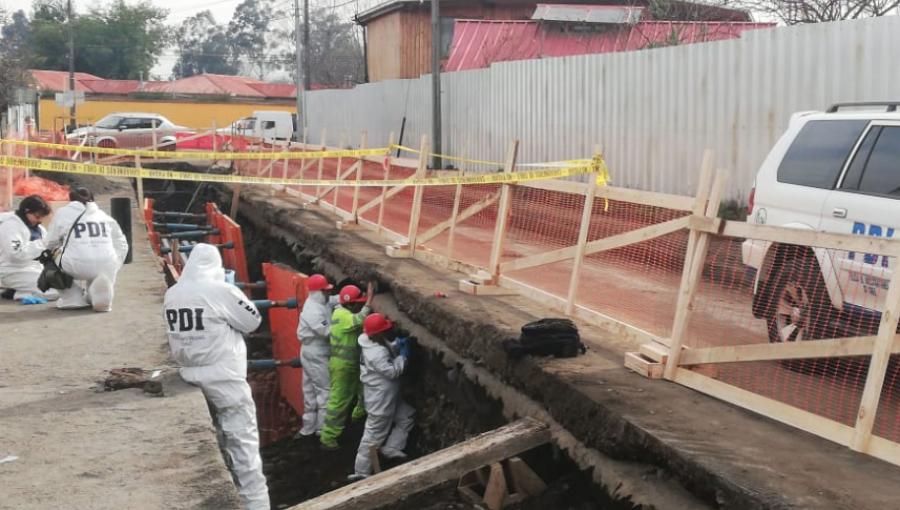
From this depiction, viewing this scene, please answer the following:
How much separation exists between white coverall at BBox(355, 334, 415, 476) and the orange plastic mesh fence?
3.56m

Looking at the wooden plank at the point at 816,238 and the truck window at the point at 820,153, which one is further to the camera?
the truck window at the point at 820,153

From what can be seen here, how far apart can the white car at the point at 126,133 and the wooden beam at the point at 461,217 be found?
818 inches

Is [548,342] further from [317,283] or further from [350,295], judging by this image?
[317,283]

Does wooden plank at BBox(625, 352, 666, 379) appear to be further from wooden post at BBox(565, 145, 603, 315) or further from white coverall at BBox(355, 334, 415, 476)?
white coverall at BBox(355, 334, 415, 476)

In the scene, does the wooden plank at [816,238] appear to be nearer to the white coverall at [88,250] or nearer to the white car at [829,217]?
the white car at [829,217]

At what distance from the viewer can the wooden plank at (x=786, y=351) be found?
5.14 m

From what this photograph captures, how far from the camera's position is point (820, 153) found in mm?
7289

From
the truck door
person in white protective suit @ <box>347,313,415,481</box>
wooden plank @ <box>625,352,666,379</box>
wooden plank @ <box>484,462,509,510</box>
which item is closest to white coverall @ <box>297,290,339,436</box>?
person in white protective suit @ <box>347,313,415,481</box>

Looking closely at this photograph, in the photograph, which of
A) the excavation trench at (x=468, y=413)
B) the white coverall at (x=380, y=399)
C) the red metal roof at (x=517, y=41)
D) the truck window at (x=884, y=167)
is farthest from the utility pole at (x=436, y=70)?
the truck window at (x=884, y=167)

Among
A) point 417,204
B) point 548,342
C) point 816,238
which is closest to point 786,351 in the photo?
point 816,238

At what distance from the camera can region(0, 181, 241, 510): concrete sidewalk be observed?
5.41 metres

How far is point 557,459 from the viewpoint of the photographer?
6527 millimetres

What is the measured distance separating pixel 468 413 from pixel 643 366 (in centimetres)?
209

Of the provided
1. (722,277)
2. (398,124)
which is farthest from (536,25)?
(722,277)
